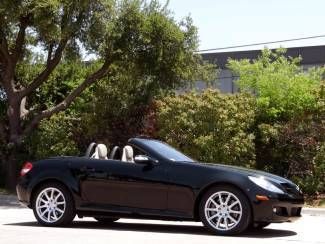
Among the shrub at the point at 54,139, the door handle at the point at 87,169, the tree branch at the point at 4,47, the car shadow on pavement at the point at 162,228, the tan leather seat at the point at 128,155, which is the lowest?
the car shadow on pavement at the point at 162,228

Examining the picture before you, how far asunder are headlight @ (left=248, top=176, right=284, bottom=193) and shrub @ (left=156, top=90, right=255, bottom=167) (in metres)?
8.32

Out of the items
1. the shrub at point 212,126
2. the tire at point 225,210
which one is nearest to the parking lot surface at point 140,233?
the tire at point 225,210

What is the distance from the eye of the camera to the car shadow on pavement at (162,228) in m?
10.2

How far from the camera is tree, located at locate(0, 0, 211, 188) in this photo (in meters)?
20.1

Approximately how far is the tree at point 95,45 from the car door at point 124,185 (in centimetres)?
949

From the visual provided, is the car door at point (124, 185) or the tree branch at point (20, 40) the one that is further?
the tree branch at point (20, 40)

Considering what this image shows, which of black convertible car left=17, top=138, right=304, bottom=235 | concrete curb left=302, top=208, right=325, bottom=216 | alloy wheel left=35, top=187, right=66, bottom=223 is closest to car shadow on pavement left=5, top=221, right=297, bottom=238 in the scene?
black convertible car left=17, top=138, right=304, bottom=235

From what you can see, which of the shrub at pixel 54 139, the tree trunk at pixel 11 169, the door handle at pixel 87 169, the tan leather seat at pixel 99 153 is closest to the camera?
the door handle at pixel 87 169

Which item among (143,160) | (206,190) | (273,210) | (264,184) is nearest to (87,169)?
(143,160)

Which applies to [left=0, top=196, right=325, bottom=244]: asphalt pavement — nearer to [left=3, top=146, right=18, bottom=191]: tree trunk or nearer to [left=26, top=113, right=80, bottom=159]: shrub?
[left=26, top=113, right=80, bottom=159]: shrub

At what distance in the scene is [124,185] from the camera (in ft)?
33.8

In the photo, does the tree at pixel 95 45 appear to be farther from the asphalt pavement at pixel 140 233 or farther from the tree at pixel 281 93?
the asphalt pavement at pixel 140 233

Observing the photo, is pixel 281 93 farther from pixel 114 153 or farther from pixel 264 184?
pixel 264 184

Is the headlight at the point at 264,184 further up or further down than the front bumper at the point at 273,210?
further up
